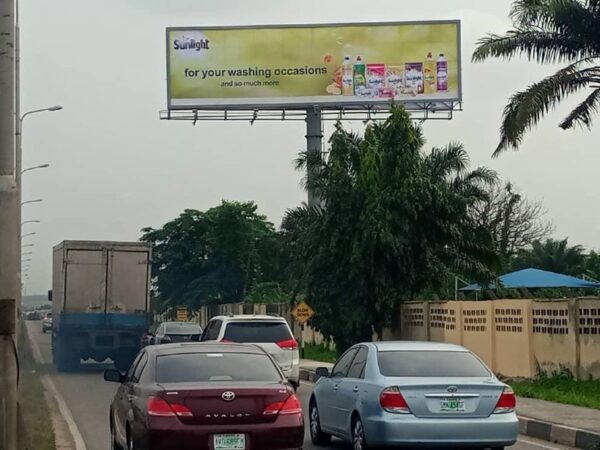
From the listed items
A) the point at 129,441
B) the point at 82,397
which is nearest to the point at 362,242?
the point at 82,397

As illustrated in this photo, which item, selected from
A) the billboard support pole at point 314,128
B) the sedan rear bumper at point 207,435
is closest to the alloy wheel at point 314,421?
the sedan rear bumper at point 207,435

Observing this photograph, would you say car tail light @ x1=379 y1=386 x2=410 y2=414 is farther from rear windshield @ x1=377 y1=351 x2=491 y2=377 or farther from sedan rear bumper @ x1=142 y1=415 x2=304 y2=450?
sedan rear bumper @ x1=142 y1=415 x2=304 y2=450

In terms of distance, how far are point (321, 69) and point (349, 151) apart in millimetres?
15193

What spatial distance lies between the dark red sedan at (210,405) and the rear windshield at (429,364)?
1.97 metres

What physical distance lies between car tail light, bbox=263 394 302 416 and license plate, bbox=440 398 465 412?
2045mm

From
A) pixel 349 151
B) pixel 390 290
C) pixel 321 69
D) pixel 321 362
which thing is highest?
pixel 321 69

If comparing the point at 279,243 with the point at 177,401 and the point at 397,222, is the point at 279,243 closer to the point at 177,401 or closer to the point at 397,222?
the point at 397,222

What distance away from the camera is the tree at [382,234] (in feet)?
104

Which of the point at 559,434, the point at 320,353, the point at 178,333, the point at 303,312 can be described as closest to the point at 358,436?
the point at 559,434

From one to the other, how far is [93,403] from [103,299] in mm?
10373

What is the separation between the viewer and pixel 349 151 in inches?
1331

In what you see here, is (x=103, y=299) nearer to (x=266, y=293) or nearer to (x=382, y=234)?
(x=382, y=234)

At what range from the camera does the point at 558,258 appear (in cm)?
5438

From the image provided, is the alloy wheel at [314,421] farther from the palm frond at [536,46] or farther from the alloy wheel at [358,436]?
the palm frond at [536,46]
